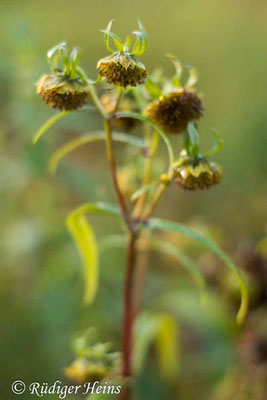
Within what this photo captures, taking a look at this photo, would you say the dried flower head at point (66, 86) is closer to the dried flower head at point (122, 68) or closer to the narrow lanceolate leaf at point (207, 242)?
the dried flower head at point (122, 68)

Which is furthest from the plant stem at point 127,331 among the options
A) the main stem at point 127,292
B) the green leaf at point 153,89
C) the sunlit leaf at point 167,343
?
the green leaf at point 153,89

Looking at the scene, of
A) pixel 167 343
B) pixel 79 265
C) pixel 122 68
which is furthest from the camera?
pixel 79 265

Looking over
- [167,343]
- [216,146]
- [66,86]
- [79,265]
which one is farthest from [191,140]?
[79,265]

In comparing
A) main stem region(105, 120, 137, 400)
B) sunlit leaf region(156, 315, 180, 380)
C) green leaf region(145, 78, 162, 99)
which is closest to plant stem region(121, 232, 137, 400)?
main stem region(105, 120, 137, 400)

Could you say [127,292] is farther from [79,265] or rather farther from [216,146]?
[79,265]

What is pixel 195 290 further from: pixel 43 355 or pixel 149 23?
pixel 149 23

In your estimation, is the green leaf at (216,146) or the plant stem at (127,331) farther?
the plant stem at (127,331)

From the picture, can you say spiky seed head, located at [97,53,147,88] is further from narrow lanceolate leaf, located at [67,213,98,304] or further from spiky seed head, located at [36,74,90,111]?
narrow lanceolate leaf, located at [67,213,98,304]
